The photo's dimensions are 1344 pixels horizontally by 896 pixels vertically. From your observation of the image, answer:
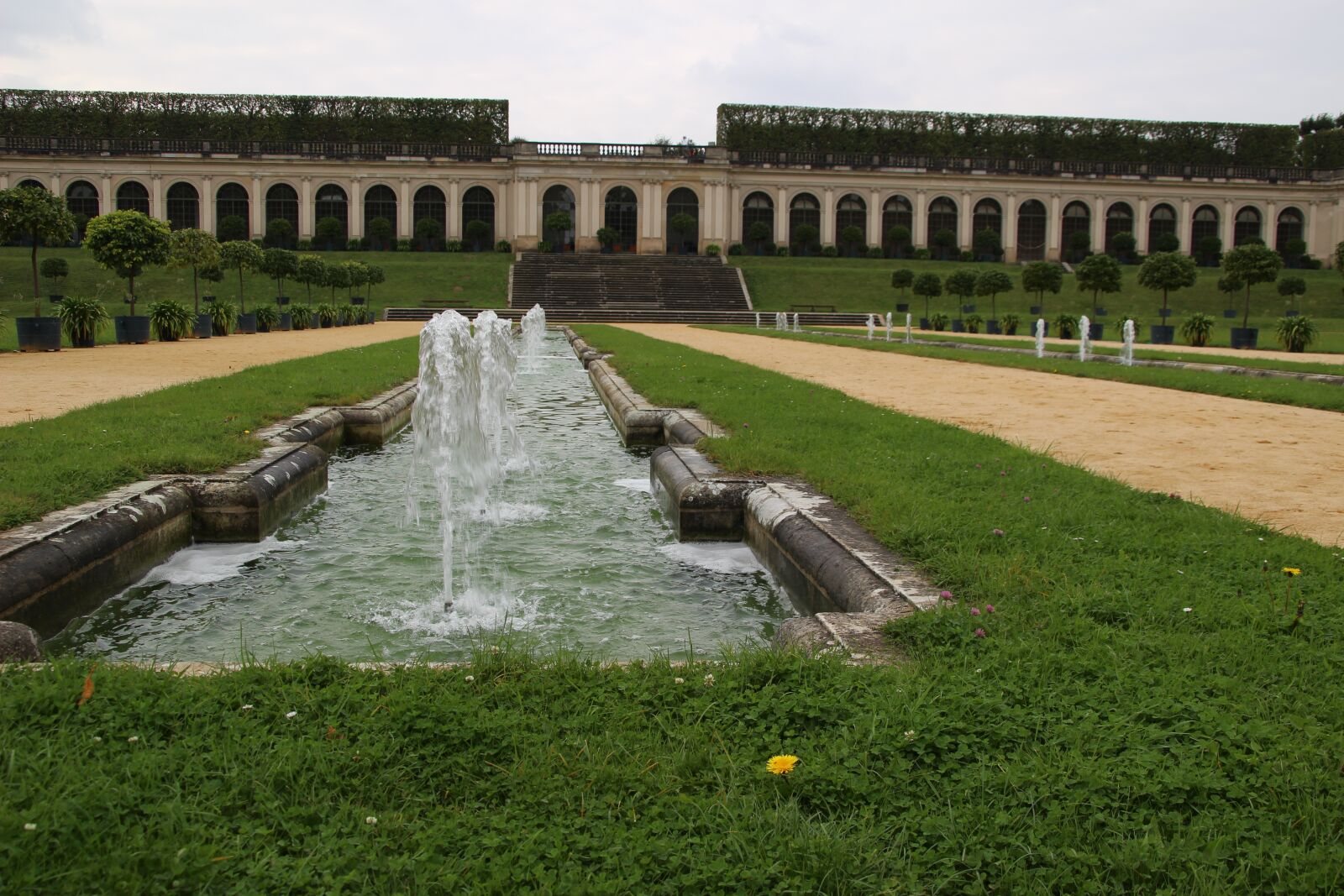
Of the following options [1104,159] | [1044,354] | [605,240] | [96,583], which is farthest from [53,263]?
[1104,159]

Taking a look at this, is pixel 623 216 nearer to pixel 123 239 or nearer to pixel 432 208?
pixel 432 208

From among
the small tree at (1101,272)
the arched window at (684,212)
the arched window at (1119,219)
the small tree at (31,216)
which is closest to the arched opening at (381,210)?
the arched window at (684,212)

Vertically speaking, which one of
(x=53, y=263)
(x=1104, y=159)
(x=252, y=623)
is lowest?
(x=252, y=623)

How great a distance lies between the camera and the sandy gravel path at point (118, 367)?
8812 mm

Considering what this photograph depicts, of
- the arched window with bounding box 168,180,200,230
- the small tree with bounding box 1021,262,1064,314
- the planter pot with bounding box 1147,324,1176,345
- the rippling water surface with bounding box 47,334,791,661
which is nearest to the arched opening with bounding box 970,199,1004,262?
the small tree with bounding box 1021,262,1064,314

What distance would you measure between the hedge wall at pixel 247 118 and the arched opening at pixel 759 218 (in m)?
14.5

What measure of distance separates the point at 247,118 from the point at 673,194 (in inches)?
911

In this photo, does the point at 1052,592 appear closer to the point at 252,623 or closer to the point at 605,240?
the point at 252,623

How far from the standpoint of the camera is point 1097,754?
6.76 ft

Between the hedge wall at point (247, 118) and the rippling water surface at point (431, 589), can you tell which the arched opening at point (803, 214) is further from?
the rippling water surface at point (431, 589)

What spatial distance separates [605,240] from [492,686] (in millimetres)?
49714

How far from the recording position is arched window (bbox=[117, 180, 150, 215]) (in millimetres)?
52031

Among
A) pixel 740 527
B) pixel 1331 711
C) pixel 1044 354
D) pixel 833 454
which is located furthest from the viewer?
pixel 1044 354

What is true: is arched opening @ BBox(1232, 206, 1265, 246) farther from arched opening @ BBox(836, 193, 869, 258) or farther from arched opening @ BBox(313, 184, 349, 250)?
arched opening @ BBox(313, 184, 349, 250)
